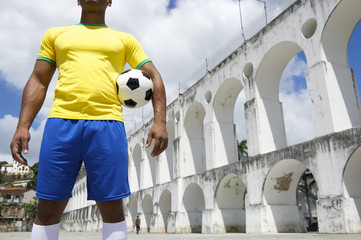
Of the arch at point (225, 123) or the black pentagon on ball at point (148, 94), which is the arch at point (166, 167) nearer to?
the arch at point (225, 123)

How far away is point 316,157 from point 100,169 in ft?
37.7

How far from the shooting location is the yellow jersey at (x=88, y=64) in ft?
8.16

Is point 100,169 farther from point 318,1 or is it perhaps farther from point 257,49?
point 257,49

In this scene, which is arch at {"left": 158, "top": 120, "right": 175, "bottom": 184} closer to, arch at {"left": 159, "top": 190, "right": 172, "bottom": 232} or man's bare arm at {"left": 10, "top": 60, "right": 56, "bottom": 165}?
arch at {"left": 159, "top": 190, "right": 172, "bottom": 232}

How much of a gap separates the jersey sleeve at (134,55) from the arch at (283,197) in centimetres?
1227

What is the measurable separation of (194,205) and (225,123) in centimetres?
613

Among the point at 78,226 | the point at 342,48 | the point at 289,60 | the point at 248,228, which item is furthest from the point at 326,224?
the point at 78,226

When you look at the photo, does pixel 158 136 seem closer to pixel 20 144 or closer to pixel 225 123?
pixel 20 144

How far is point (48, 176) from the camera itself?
2350 millimetres

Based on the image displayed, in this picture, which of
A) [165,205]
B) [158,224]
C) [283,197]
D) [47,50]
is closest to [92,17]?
[47,50]

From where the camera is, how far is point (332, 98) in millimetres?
12477

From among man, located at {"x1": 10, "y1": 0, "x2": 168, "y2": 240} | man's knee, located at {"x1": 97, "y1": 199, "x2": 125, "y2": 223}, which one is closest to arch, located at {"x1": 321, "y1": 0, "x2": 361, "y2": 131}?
man, located at {"x1": 10, "y1": 0, "x2": 168, "y2": 240}

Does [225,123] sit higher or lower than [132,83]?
higher

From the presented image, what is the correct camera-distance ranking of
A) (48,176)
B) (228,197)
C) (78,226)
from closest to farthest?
(48,176), (228,197), (78,226)
